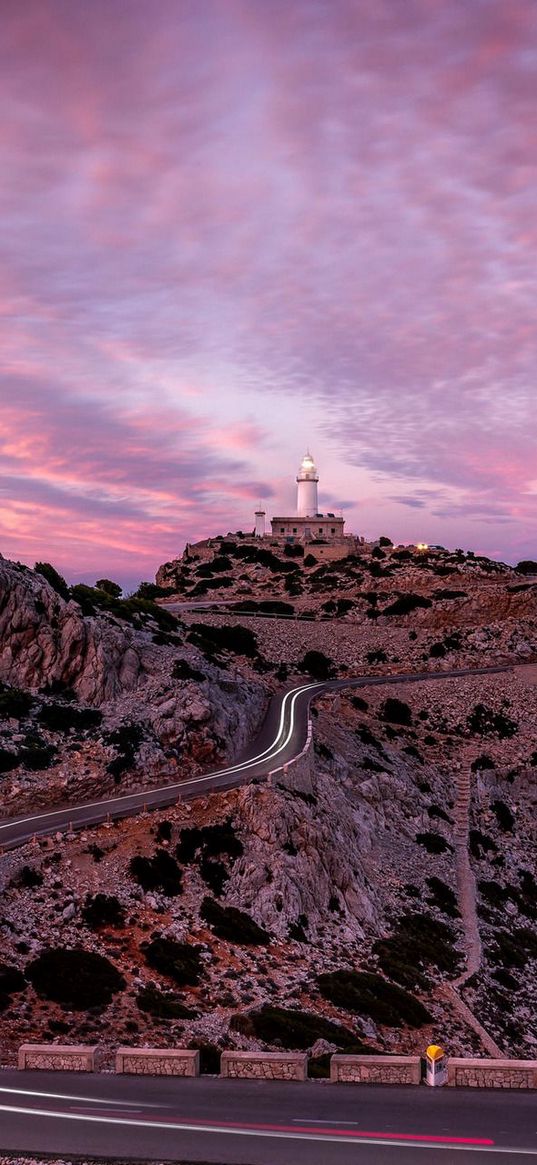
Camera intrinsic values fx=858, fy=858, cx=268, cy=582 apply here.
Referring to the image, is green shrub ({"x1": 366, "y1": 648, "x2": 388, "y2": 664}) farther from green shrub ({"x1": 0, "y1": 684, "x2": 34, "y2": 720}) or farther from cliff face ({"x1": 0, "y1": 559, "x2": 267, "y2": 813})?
green shrub ({"x1": 0, "y1": 684, "x2": 34, "y2": 720})

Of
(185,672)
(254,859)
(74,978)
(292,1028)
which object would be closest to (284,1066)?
(292,1028)

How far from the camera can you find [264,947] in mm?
32406

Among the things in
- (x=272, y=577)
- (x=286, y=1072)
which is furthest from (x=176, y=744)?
(x=272, y=577)

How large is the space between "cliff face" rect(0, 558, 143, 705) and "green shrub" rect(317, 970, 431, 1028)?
23.2m

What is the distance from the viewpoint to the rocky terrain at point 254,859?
26.7 metres

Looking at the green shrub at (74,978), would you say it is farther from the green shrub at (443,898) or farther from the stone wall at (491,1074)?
the green shrub at (443,898)

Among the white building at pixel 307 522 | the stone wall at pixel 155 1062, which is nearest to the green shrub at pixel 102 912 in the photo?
the stone wall at pixel 155 1062

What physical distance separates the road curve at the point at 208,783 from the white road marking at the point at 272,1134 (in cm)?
1638

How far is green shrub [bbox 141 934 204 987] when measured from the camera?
2775cm

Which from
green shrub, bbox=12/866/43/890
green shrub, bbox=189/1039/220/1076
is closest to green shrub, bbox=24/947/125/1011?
green shrub, bbox=189/1039/220/1076

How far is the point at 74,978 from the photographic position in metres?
25.4

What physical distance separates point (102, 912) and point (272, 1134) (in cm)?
1534

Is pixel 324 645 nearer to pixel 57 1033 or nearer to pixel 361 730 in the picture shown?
pixel 361 730

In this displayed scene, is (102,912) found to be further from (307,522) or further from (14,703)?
(307,522)
